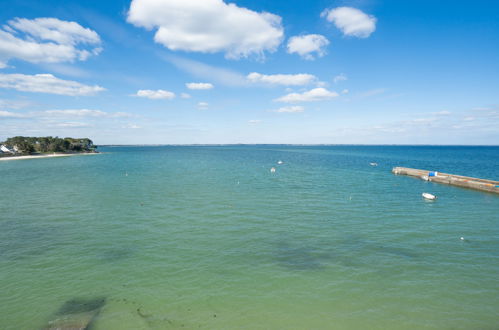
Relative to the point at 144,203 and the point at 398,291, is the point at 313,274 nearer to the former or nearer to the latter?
the point at 398,291

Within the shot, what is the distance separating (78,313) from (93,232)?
13.8m

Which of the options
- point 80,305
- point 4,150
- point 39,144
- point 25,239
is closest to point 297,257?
point 80,305

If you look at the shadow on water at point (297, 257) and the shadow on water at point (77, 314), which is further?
the shadow on water at point (297, 257)

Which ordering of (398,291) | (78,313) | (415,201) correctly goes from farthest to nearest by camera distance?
(415,201) → (398,291) → (78,313)

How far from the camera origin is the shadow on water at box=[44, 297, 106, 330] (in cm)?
1293

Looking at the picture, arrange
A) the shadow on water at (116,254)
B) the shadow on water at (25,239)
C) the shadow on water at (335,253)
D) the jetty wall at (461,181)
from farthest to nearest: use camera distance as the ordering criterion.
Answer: the jetty wall at (461,181)
the shadow on water at (25,239)
the shadow on water at (116,254)
the shadow on water at (335,253)

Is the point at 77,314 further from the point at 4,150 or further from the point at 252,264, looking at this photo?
the point at 4,150

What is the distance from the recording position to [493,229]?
2806cm

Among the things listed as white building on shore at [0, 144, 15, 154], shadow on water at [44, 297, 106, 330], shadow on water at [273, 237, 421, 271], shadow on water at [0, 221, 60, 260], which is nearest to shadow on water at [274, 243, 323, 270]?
shadow on water at [273, 237, 421, 271]

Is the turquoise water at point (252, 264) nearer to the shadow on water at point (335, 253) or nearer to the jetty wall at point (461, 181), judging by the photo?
the shadow on water at point (335, 253)

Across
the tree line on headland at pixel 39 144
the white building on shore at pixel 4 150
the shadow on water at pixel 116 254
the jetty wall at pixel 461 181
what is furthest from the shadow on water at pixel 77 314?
the white building on shore at pixel 4 150

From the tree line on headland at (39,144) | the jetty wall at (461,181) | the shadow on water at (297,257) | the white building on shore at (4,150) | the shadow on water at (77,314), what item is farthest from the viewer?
the tree line on headland at (39,144)

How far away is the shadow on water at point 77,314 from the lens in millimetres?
12930

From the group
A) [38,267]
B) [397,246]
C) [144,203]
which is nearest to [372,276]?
[397,246]
